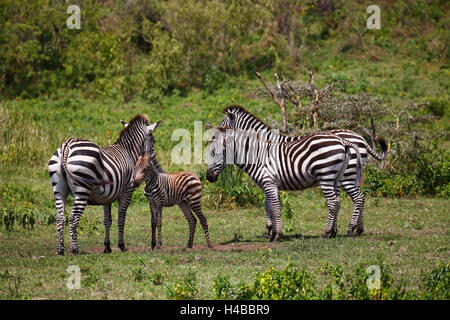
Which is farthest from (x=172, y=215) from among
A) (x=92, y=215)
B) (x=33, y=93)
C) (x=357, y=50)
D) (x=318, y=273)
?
(x=357, y=50)

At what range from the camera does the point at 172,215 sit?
49.2ft

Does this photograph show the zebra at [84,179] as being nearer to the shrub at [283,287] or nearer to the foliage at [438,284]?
the shrub at [283,287]

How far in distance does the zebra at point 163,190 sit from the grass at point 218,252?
577 millimetres

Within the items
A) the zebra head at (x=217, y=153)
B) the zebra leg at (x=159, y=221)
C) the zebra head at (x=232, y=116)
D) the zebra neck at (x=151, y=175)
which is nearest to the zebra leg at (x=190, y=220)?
the zebra leg at (x=159, y=221)

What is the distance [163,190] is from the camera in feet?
36.2

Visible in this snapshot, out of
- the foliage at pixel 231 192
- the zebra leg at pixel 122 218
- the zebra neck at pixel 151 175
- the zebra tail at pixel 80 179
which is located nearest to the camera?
the zebra tail at pixel 80 179

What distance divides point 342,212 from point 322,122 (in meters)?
3.24

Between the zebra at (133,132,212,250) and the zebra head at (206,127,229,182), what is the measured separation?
90 centimetres

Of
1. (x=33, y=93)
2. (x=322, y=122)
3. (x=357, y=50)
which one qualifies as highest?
(x=357, y=50)

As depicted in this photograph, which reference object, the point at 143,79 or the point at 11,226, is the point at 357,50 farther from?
the point at 11,226

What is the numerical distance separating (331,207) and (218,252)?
246cm

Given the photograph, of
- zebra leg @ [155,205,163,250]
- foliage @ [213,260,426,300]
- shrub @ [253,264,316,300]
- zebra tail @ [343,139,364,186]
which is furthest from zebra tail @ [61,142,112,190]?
zebra tail @ [343,139,364,186]

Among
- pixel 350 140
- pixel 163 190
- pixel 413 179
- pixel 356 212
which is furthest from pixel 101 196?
pixel 413 179

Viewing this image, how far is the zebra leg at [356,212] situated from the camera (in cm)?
1205
